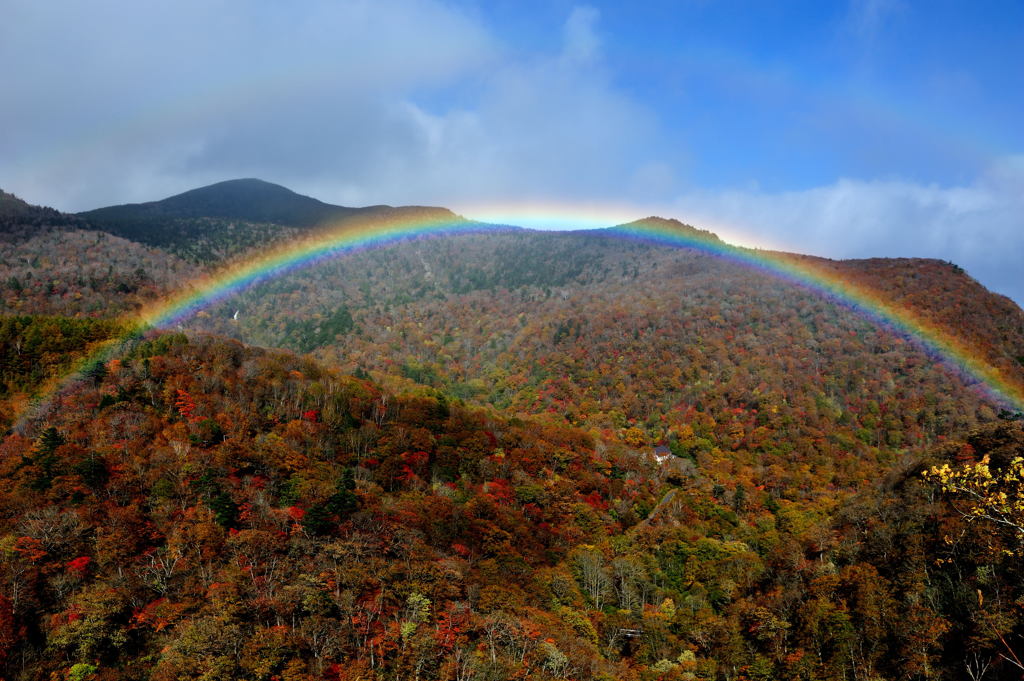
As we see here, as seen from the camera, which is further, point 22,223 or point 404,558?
point 22,223

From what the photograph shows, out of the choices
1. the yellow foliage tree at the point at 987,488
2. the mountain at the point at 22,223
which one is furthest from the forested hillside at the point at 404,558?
the mountain at the point at 22,223

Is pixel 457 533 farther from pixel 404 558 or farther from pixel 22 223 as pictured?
pixel 22 223

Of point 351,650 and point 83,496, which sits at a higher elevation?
point 83,496

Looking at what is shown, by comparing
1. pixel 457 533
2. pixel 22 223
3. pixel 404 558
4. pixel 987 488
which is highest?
pixel 22 223

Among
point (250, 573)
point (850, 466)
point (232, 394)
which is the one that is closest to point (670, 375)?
point (850, 466)

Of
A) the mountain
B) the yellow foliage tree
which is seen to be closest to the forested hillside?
the yellow foliage tree

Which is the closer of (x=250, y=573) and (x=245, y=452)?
(x=250, y=573)

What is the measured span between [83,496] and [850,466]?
352 feet

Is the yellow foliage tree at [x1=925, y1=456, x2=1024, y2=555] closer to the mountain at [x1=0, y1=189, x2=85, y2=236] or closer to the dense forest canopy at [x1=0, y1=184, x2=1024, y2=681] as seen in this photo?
the dense forest canopy at [x1=0, y1=184, x2=1024, y2=681]

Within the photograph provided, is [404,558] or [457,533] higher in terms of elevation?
[404,558]

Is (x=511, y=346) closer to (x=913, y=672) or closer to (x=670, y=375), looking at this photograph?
(x=670, y=375)

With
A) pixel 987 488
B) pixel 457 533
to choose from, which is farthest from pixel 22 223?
pixel 987 488

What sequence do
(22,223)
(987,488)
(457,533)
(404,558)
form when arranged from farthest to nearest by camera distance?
(22,223) < (457,533) < (404,558) < (987,488)

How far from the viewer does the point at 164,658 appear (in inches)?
1266
